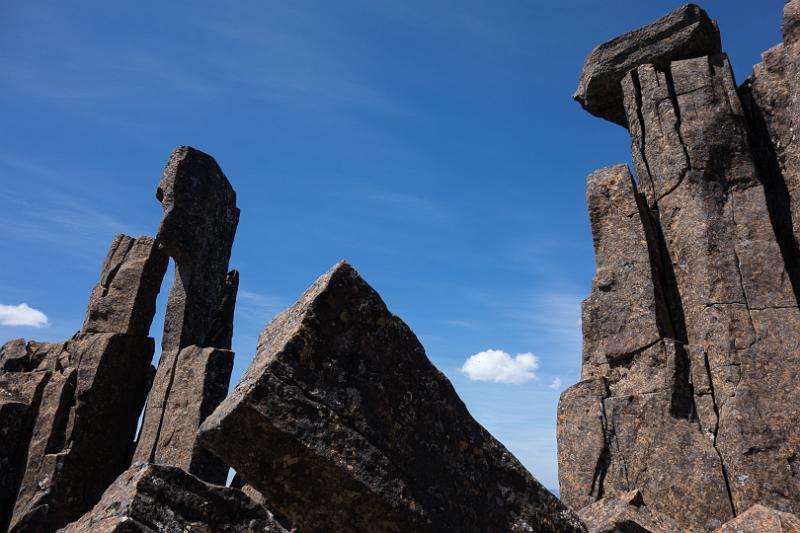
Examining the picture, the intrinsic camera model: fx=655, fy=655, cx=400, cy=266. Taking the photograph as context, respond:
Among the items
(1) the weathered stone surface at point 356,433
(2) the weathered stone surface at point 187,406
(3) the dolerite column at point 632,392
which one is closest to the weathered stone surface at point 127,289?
(2) the weathered stone surface at point 187,406

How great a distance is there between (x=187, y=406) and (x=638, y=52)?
34.2 ft

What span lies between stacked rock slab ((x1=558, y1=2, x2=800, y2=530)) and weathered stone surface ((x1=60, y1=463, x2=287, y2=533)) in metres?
6.24

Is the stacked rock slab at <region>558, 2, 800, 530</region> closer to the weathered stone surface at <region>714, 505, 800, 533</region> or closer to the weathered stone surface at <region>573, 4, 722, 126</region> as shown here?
the weathered stone surface at <region>573, 4, 722, 126</region>

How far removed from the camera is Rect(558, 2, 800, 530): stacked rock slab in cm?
845

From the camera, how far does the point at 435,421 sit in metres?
3.69

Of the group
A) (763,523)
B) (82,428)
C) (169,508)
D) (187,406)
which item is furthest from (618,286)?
(82,428)

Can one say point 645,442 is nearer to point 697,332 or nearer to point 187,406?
point 697,332

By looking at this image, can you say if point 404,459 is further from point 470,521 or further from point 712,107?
point 712,107

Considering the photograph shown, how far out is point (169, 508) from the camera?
12.1ft

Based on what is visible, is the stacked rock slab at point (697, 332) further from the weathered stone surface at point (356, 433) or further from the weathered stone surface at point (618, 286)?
the weathered stone surface at point (356, 433)

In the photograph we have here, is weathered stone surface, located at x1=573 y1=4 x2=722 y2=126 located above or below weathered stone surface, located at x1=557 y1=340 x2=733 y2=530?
above

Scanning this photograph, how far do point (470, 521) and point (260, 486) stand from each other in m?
1.15

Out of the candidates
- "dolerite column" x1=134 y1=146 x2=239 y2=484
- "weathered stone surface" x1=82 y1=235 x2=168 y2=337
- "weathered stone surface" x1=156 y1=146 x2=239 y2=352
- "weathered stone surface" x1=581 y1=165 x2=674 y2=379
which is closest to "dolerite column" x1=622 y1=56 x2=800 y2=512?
"weathered stone surface" x1=581 y1=165 x2=674 y2=379

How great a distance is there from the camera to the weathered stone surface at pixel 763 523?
570cm
